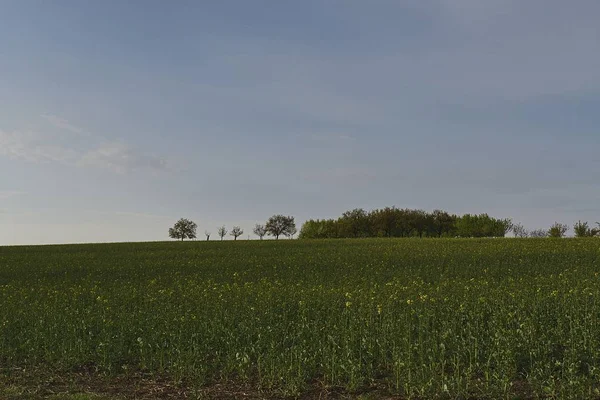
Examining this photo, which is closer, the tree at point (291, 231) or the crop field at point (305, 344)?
the crop field at point (305, 344)

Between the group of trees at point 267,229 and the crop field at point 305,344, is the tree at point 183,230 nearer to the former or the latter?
the group of trees at point 267,229

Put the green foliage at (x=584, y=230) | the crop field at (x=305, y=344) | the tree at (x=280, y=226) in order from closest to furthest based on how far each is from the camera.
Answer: the crop field at (x=305, y=344) < the green foliage at (x=584, y=230) < the tree at (x=280, y=226)

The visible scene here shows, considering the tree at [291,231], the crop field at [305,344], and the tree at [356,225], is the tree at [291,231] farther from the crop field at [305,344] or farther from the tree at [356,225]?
the crop field at [305,344]

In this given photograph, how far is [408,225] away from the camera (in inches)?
3748

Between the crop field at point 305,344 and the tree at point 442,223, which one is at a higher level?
the tree at point 442,223

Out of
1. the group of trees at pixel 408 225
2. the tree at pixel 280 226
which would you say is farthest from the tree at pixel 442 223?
the tree at pixel 280 226

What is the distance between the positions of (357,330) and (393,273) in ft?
45.3

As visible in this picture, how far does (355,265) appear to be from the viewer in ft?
94.8

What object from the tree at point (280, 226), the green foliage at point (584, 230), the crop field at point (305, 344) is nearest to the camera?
the crop field at point (305, 344)

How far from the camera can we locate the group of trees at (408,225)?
301 feet

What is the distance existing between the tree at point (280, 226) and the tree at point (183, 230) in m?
16.3

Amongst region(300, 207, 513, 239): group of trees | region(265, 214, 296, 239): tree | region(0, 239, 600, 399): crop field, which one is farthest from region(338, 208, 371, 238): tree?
region(0, 239, 600, 399): crop field

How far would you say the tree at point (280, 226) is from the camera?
114250 mm

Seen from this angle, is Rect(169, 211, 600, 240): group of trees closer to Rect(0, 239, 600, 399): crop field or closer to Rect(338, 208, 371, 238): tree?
Rect(338, 208, 371, 238): tree
